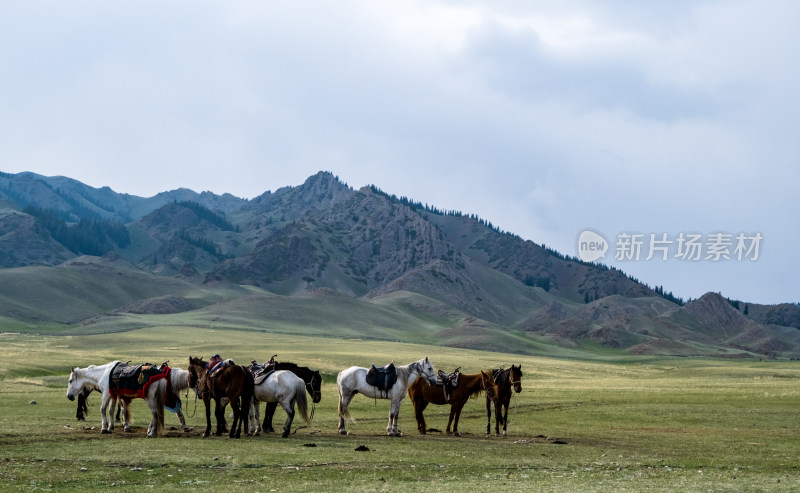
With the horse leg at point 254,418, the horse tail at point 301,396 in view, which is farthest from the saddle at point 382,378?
the horse leg at point 254,418

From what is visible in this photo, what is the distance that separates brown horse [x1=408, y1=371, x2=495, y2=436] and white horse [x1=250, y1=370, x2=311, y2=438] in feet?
15.8

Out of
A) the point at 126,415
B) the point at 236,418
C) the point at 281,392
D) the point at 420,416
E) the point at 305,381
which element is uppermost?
the point at 305,381

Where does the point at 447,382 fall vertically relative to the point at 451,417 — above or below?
above

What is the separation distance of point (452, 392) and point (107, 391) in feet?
42.8

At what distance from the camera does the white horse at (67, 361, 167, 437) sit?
28844 mm

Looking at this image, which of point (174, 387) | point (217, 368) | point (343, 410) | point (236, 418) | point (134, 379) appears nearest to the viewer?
point (236, 418)

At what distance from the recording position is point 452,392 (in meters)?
32.4

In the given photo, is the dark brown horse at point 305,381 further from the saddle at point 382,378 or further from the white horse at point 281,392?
the saddle at point 382,378

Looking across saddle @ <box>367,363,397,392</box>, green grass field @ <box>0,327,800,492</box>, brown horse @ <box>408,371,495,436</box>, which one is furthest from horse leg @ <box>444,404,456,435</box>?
saddle @ <box>367,363,397,392</box>

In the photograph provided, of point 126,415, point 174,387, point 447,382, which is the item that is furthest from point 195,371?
point 447,382

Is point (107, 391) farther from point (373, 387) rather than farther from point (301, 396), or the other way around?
point (373, 387)

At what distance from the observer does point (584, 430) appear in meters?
35.1

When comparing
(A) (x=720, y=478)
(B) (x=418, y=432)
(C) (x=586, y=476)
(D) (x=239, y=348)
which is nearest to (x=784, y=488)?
(A) (x=720, y=478)

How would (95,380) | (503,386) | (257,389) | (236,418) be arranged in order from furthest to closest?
(503,386) < (95,380) < (257,389) < (236,418)
